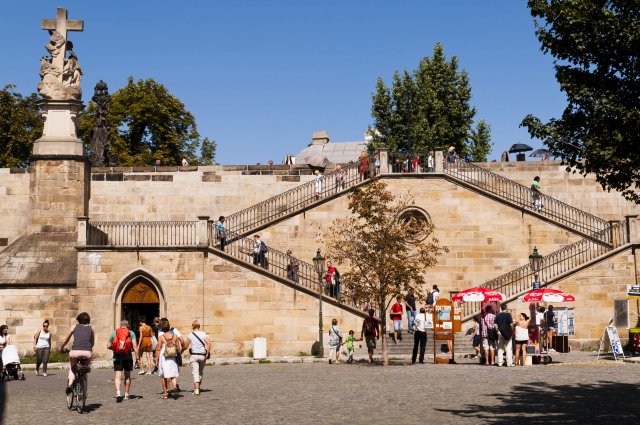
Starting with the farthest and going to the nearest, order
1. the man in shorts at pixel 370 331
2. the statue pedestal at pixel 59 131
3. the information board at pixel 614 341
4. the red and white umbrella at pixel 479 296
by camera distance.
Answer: the statue pedestal at pixel 59 131 < the red and white umbrella at pixel 479 296 < the man in shorts at pixel 370 331 < the information board at pixel 614 341

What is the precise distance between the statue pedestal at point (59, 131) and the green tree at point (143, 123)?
19.7 metres

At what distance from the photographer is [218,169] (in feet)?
123

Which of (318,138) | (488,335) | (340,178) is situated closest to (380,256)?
(488,335)

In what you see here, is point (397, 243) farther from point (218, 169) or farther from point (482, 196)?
point (218, 169)

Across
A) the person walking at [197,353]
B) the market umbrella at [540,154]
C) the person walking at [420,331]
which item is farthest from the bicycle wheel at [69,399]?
the market umbrella at [540,154]

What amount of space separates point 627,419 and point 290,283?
18.6m

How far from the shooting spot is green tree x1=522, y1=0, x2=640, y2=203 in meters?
13.4

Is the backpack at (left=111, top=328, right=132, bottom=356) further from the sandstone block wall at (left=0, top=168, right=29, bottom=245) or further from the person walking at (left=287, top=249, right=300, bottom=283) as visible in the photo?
the sandstone block wall at (left=0, top=168, right=29, bottom=245)

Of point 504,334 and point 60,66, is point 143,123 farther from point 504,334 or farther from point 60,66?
point 504,334

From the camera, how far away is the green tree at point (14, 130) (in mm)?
53406

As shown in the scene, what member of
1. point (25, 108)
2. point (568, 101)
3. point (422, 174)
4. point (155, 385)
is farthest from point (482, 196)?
point (25, 108)

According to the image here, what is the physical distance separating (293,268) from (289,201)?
5196 millimetres

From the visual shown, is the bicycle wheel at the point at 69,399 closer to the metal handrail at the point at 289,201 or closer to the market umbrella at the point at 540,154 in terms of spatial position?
the metal handrail at the point at 289,201

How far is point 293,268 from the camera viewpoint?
3155cm
